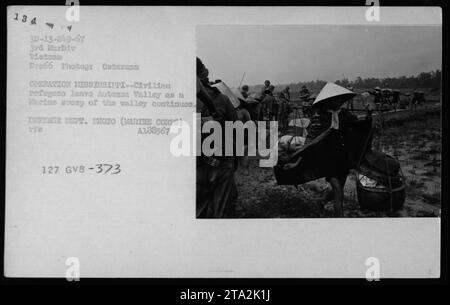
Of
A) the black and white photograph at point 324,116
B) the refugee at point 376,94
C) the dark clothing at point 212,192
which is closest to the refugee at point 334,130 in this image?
the black and white photograph at point 324,116

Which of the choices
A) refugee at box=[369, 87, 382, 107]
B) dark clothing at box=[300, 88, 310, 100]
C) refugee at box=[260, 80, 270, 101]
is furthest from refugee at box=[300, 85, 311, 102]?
refugee at box=[369, 87, 382, 107]

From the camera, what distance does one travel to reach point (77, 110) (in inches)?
81.4

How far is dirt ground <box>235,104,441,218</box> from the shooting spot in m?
2.09

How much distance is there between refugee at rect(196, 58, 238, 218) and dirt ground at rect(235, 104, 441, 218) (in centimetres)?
5

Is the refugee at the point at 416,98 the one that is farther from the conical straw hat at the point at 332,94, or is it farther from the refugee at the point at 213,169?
the refugee at the point at 213,169

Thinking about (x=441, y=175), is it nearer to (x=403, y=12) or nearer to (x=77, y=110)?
(x=403, y=12)

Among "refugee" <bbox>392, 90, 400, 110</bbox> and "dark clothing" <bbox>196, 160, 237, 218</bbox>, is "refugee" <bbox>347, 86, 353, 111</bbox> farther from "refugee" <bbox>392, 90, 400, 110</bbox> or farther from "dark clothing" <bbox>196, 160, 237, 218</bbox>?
"dark clothing" <bbox>196, 160, 237, 218</bbox>

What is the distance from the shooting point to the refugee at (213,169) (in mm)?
2074

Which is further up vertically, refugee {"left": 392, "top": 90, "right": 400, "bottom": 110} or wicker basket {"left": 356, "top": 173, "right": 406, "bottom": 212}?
refugee {"left": 392, "top": 90, "right": 400, "bottom": 110}

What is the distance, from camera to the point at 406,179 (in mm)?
2111

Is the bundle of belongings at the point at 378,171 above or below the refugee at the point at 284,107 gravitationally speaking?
below

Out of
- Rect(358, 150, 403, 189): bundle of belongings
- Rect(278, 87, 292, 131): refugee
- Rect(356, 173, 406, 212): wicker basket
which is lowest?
Rect(356, 173, 406, 212): wicker basket

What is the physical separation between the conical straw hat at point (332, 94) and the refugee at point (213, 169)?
367 millimetres
